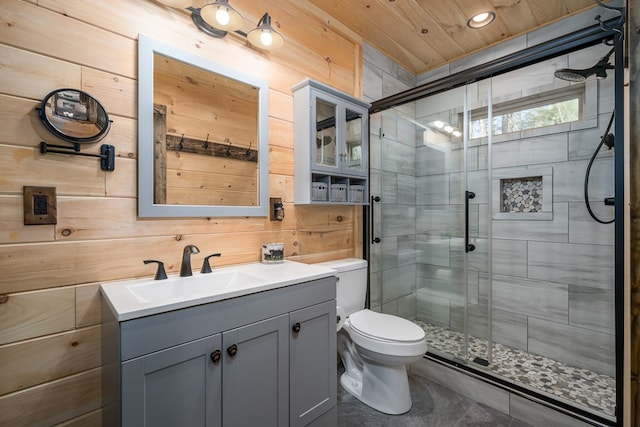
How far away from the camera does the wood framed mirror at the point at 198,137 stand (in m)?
1.35

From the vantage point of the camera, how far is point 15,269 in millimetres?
1067

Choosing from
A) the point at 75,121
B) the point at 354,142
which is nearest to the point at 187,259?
the point at 75,121

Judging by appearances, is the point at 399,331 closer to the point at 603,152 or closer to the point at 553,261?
the point at 553,261

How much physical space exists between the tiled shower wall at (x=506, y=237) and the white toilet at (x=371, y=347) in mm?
441

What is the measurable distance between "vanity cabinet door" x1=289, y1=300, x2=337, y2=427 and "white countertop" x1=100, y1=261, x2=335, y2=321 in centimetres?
19

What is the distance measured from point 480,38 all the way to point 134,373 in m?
3.11

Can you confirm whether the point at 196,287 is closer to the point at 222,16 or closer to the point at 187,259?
the point at 187,259

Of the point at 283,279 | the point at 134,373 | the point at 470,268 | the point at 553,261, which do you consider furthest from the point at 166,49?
the point at 553,261

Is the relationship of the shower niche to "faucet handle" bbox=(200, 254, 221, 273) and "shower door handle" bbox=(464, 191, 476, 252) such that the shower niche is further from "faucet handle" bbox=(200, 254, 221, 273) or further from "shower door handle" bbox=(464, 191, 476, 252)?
"faucet handle" bbox=(200, 254, 221, 273)

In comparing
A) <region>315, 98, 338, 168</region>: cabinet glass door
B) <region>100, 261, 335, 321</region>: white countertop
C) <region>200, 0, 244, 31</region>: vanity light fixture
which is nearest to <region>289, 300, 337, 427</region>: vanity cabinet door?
<region>100, 261, 335, 321</region>: white countertop

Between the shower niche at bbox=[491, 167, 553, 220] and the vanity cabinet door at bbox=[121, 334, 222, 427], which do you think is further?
the shower niche at bbox=[491, 167, 553, 220]

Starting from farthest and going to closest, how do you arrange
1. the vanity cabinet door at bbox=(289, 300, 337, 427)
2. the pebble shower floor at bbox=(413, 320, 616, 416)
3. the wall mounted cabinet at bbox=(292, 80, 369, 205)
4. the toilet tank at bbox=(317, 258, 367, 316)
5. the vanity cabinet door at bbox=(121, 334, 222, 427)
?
1. the toilet tank at bbox=(317, 258, 367, 316)
2. the wall mounted cabinet at bbox=(292, 80, 369, 205)
3. the pebble shower floor at bbox=(413, 320, 616, 416)
4. the vanity cabinet door at bbox=(289, 300, 337, 427)
5. the vanity cabinet door at bbox=(121, 334, 222, 427)

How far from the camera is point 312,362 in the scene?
142cm

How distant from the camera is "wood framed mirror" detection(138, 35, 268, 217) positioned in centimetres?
135
